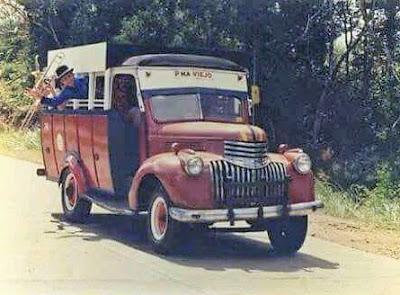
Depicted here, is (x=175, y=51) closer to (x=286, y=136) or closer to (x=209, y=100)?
(x=209, y=100)

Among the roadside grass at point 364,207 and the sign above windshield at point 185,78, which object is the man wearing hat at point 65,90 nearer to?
the sign above windshield at point 185,78

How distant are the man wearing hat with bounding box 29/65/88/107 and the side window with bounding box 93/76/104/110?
412 mm

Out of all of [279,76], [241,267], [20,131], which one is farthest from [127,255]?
[20,131]

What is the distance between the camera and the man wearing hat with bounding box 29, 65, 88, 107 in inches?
425

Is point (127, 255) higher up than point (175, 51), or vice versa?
point (175, 51)

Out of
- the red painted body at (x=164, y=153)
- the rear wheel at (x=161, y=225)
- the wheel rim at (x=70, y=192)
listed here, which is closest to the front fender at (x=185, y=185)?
the red painted body at (x=164, y=153)

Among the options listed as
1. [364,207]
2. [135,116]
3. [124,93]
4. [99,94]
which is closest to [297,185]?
[135,116]

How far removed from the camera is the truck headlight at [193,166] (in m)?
7.84

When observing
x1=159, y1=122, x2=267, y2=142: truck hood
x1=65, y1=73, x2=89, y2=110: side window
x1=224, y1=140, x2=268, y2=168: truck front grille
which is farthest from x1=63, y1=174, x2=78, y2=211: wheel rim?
x1=224, y1=140, x2=268, y2=168: truck front grille

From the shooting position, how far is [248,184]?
8156 mm

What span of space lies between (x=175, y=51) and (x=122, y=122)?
1708mm

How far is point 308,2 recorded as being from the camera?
63.9 ft

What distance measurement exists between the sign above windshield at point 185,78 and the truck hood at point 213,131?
2.06 ft

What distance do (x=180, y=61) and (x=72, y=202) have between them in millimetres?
2627
